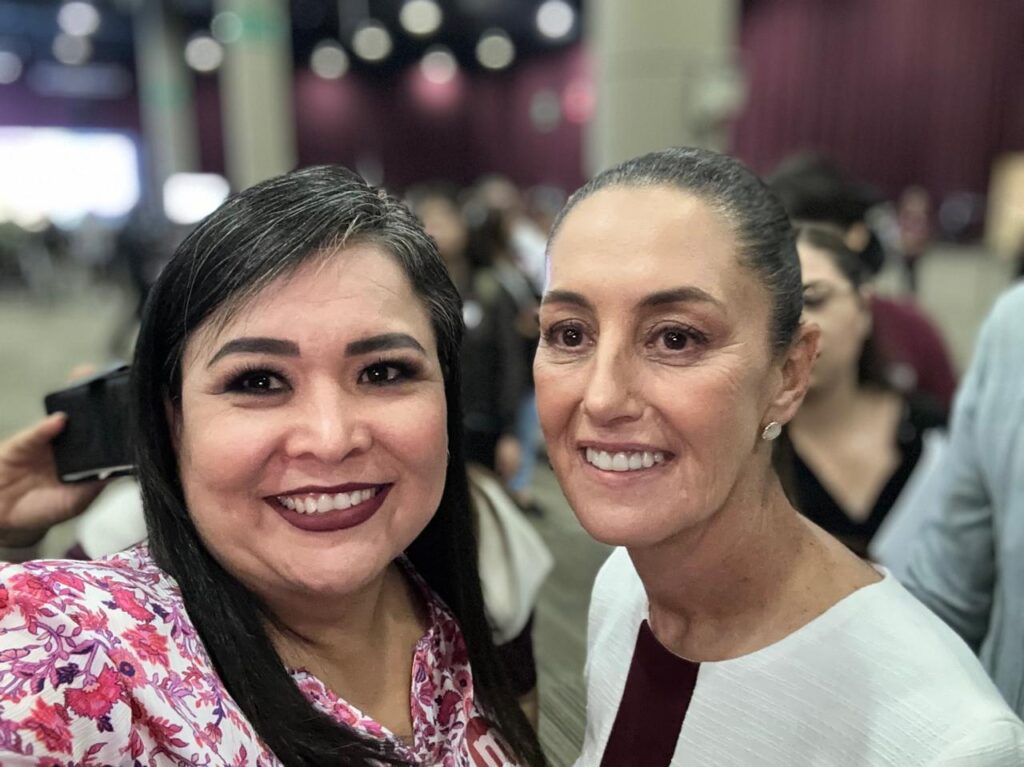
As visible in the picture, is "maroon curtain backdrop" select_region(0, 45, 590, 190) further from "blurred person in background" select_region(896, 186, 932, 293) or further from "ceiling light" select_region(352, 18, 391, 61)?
"blurred person in background" select_region(896, 186, 932, 293)

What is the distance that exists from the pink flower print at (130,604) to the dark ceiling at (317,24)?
17.4 meters

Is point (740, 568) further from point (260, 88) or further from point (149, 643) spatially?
A: point (260, 88)

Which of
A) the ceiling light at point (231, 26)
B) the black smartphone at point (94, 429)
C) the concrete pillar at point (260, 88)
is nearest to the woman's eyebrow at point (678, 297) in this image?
the black smartphone at point (94, 429)

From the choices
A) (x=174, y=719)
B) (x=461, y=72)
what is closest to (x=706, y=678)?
(x=174, y=719)

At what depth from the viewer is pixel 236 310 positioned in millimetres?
1044

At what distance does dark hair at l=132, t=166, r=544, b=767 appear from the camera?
3.42 feet

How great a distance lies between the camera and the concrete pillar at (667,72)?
15.3ft

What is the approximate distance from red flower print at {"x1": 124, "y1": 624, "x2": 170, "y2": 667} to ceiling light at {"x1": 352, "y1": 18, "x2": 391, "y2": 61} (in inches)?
761

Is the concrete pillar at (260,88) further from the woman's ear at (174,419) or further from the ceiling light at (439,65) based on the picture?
the ceiling light at (439,65)

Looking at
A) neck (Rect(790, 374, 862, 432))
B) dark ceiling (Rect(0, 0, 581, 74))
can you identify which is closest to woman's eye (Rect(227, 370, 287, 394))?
neck (Rect(790, 374, 862, 432))

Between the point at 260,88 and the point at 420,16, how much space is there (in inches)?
328

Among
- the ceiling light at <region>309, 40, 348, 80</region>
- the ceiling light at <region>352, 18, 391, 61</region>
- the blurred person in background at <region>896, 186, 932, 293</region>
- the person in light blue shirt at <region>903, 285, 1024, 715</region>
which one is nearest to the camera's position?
the person in light blue shirt at <region>903, 285, 1024, 715</region>

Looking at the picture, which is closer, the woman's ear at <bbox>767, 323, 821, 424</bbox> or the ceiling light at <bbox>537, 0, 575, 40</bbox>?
the woman's ear at <bbox>767, 323, 821, 424</bbox>

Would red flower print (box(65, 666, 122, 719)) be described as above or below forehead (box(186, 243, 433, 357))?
below
